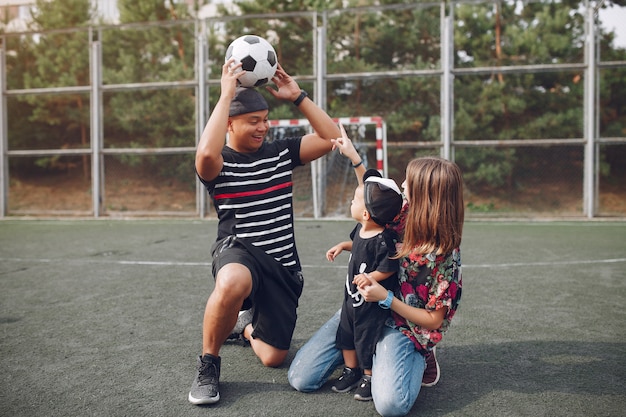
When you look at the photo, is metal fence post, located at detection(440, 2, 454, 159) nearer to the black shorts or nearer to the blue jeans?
the black shorts

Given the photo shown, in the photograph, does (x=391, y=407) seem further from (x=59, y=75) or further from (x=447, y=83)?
(x=59, y=75)

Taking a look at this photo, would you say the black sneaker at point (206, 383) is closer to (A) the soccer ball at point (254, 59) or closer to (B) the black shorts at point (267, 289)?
(B) the black shorts at point (267, 289)

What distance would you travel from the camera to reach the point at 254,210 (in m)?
3.15

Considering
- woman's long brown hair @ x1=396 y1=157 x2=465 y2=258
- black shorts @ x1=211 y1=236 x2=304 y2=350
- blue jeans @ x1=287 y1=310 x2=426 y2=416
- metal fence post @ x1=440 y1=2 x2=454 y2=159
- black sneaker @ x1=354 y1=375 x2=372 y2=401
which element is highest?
metal fence post @ x1=440 y1=2 x2=454 y2=159

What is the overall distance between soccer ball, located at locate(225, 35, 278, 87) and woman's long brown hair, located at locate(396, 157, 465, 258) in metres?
1.19

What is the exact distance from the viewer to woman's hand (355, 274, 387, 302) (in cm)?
259

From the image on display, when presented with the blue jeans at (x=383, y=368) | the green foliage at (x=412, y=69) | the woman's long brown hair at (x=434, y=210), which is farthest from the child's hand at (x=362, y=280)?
the green foliage at (x=412, y=69)

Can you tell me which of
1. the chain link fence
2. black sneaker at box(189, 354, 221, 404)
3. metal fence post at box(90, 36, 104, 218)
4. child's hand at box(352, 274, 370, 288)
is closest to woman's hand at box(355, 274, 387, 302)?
child's hand at box(352, 274, 370, 288)

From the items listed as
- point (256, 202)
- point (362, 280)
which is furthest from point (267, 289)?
point (362, 280)

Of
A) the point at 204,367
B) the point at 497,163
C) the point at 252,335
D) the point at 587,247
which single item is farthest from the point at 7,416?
the point at 497,163

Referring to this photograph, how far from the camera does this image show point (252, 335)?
10.8 ft

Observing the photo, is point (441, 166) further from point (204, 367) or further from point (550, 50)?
point (550, 50)

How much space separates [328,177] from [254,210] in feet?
31.3

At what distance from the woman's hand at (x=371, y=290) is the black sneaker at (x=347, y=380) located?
0.50 m
